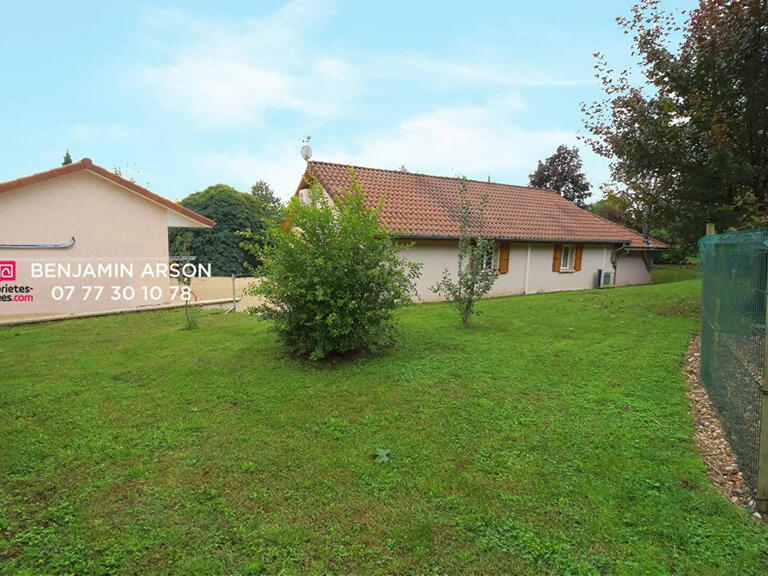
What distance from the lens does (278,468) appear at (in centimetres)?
365

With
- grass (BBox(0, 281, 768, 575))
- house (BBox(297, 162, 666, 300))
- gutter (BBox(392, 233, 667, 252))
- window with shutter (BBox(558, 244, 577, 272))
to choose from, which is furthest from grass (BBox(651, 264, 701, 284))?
grass (BBox(0, 281, 768, 575))

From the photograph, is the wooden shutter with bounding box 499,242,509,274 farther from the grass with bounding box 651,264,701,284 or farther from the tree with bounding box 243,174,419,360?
the tree with bounding box 243,174,419,360

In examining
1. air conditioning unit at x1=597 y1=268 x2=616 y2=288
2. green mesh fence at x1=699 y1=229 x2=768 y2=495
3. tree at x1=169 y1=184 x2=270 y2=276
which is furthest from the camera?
tree at x1=169 y1=184 x2=270 y2=276

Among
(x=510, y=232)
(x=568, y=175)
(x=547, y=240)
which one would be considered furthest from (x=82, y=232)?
(x=568, y=175)

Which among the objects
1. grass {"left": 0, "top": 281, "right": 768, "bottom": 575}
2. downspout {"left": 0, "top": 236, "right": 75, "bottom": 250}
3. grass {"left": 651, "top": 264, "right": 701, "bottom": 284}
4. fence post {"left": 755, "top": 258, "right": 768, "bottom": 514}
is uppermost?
downspout {"left": 0, "top": 236, "right": 75, "bottom": 250}

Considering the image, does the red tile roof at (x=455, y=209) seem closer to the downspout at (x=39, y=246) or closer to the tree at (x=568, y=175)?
the downspout at (x=39, y=246)

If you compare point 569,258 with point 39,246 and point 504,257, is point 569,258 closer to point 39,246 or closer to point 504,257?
point 504,257

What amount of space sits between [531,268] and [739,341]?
14323 mm

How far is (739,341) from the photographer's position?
394 cm

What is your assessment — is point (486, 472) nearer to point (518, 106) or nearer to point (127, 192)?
point (127, 192)

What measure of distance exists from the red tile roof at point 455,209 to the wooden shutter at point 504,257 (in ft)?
1.69

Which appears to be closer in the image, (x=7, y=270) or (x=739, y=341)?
(x=739, y=341)

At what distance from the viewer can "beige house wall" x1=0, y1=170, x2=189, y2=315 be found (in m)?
10.9

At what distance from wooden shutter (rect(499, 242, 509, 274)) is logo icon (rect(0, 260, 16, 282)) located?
15.3 m
